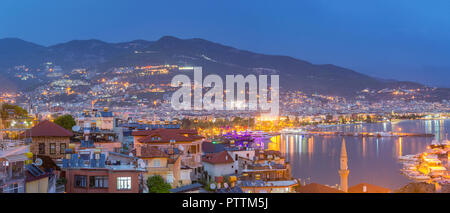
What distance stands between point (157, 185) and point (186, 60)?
6890cm

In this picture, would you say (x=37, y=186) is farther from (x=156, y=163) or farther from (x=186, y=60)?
(x=186, y=60)

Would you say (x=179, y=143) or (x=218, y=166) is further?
(x=218, y=166)

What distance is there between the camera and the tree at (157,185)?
23.7 ft

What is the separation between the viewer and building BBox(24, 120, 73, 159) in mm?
8172

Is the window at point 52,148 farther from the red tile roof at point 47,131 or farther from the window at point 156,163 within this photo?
the window at point 156,163

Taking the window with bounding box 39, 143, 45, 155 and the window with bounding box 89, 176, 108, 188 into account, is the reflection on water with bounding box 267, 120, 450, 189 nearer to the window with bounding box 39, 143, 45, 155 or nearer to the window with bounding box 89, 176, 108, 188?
the window with bounding box 39, 143, 45, 155

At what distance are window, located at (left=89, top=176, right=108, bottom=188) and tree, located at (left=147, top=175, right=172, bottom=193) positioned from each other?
1.61 m

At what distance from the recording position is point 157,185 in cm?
735

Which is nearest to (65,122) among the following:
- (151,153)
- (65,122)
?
(65,122)

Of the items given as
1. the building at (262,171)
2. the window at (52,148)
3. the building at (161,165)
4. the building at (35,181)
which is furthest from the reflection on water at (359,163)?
the building at (35,181)

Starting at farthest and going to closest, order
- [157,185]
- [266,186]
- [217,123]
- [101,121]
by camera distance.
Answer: [217,123] → [101,121] → [266,186] → [157,185]

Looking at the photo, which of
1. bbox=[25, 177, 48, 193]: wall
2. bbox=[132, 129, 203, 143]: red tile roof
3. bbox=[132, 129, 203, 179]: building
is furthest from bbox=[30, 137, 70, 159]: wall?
bbox=[25, 177, 48, 193]: wall

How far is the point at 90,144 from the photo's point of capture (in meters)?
8.80
